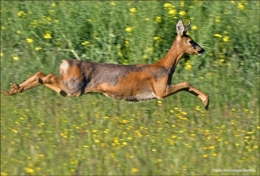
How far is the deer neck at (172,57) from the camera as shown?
9.57 m

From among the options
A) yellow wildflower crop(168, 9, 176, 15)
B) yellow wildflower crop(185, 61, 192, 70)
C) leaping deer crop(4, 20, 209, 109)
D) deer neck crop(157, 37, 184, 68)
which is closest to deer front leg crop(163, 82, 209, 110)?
leaping deer crop(4, 20, 209, 109)

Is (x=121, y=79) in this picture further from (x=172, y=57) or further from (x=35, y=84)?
(x=35, y=84)

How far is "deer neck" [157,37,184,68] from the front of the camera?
9570 mm

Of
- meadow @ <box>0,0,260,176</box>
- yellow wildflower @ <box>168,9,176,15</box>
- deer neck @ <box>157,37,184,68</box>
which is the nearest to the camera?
meadow @ <box>0,0,260,176</box>

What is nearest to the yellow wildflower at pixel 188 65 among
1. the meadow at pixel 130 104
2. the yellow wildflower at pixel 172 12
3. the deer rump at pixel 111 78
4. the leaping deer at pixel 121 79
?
the meadow at pixel 130 104

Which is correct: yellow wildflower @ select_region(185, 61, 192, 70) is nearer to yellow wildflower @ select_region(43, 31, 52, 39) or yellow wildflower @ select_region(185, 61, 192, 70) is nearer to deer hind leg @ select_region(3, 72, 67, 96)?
yellow wildflower @ select_region(43, 31, 52, 39)

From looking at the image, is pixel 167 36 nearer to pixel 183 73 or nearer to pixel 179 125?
pixel 183 73

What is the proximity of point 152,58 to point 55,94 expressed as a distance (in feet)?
6.05

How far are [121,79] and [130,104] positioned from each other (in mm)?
539

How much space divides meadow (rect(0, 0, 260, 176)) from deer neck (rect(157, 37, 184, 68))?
0.54 metres

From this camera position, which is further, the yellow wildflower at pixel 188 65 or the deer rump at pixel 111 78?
the yellow wildflower at pixel 188 65

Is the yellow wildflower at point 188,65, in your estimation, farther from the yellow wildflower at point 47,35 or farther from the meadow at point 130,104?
the yellow wildflower at point 47,35

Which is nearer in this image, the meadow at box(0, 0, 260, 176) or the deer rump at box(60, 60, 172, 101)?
the meadow at box(0, 0, 260, 176)

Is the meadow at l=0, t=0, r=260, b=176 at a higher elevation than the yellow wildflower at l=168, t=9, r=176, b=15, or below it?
below
